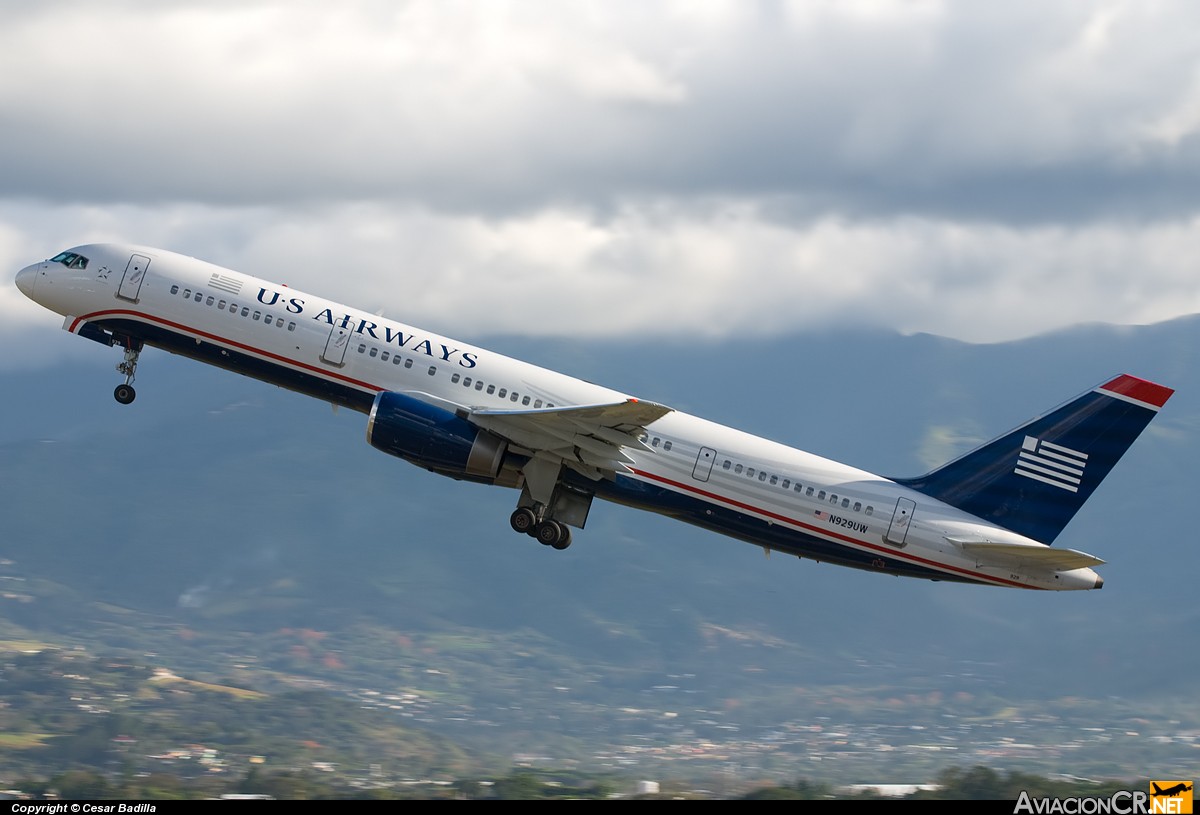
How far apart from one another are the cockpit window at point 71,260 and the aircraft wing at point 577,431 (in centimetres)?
1444

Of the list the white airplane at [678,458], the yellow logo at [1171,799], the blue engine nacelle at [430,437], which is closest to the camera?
the yellow logo at [1171,799]

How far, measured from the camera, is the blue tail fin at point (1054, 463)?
46312 mm

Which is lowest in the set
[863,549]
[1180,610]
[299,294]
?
[863,549]

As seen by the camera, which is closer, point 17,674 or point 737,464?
point 737,464

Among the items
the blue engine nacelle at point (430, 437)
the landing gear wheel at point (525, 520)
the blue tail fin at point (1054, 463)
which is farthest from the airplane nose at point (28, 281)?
the blue tail fin at point (1054, 463)

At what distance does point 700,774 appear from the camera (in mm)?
100812

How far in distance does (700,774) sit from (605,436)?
61763mm

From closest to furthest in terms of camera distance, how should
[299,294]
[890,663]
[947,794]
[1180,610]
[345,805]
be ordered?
[345,805] → [299,294] → [947,794] → [890,663] → [1180,610]

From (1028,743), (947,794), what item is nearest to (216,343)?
(947,794)

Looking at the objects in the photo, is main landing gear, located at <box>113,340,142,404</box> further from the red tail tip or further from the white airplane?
the red tail tip

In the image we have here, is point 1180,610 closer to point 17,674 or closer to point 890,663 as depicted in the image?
point 890,663

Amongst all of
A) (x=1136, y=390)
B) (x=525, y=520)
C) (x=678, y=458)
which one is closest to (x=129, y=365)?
(x=525, y=520)

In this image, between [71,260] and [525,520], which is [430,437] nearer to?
[525,520]

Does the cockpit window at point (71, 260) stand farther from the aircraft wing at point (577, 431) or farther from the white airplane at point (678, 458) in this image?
the aircraft wing at point (577, 431)
